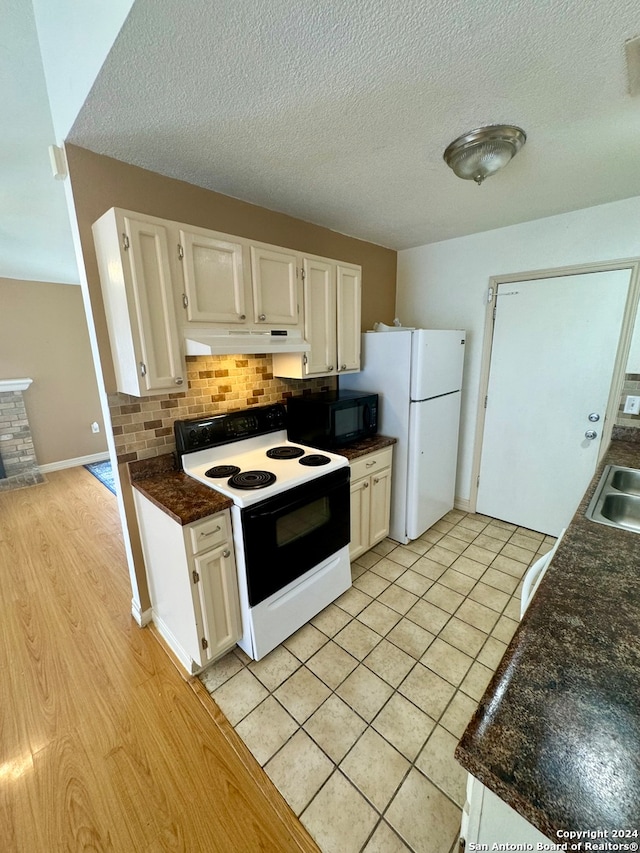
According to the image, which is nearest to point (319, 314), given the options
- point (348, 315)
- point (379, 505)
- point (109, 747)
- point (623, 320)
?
point (348, 315)

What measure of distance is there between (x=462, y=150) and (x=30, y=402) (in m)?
4.99

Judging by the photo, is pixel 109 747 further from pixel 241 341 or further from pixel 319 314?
pixel 319 314

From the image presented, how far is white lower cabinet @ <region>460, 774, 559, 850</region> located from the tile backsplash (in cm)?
175

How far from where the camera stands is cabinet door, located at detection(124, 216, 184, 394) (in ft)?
4.61

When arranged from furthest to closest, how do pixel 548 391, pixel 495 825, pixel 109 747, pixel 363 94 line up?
pixel 548 391
pixel 109 747
pixel 363 94
pixel 495 825

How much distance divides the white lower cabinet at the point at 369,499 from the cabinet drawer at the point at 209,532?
0.92 m

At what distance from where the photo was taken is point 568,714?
0.61 meters

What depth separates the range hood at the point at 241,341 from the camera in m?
1.56

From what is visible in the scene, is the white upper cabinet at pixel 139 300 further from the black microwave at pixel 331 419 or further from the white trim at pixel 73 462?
the white trim at pixel 73 462

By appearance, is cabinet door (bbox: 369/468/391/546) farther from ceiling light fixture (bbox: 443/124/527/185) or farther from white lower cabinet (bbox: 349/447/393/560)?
ceiling light fixture (bbox: 443/124/527/185)

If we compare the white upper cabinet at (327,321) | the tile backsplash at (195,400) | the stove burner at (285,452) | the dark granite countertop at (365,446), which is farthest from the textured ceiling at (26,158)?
the dark granite countertop at (365,446)

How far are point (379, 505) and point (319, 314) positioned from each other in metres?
1.42

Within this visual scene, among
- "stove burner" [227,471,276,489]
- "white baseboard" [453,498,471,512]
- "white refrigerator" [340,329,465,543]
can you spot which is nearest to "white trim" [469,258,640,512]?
"white refrigerator" [340,329,465,543]

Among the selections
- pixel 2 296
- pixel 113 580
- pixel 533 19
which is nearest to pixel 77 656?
pixel 113 580
